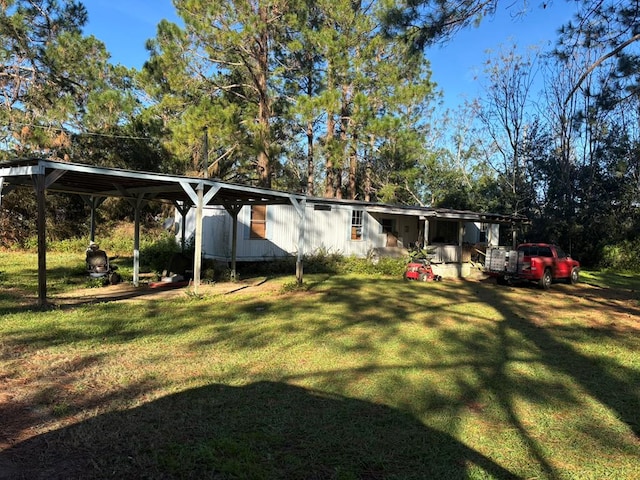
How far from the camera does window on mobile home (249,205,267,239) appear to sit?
16.1m

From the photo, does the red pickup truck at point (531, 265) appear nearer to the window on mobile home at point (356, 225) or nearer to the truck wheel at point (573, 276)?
the truck wheel at point (573, 276)

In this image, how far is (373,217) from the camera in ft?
63.8

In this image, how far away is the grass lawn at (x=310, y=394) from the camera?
10.6 ft

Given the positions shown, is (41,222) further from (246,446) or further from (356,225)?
(356,225)

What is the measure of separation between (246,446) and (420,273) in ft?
42.4

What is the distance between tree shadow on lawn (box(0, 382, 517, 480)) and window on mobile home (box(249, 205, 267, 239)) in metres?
12.0

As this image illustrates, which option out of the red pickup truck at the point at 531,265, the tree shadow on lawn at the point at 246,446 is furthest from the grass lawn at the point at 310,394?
the red pickup truck at the point at 531,265

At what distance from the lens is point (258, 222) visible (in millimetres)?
16219

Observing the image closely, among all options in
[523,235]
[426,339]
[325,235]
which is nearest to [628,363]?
[426,339]

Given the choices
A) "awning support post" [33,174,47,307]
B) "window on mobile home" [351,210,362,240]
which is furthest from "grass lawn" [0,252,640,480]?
"window on mobile home" [351,210,362,240]

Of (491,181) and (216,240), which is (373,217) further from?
(491,181)

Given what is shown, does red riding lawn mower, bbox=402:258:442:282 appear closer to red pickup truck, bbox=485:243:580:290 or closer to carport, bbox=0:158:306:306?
red pickup truck, bbox=485:243:580:290

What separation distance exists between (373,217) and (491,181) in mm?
13531

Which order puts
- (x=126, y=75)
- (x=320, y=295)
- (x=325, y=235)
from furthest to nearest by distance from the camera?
(x=126, y=75)
(x=325, y=235)
(x=320, y=295)
